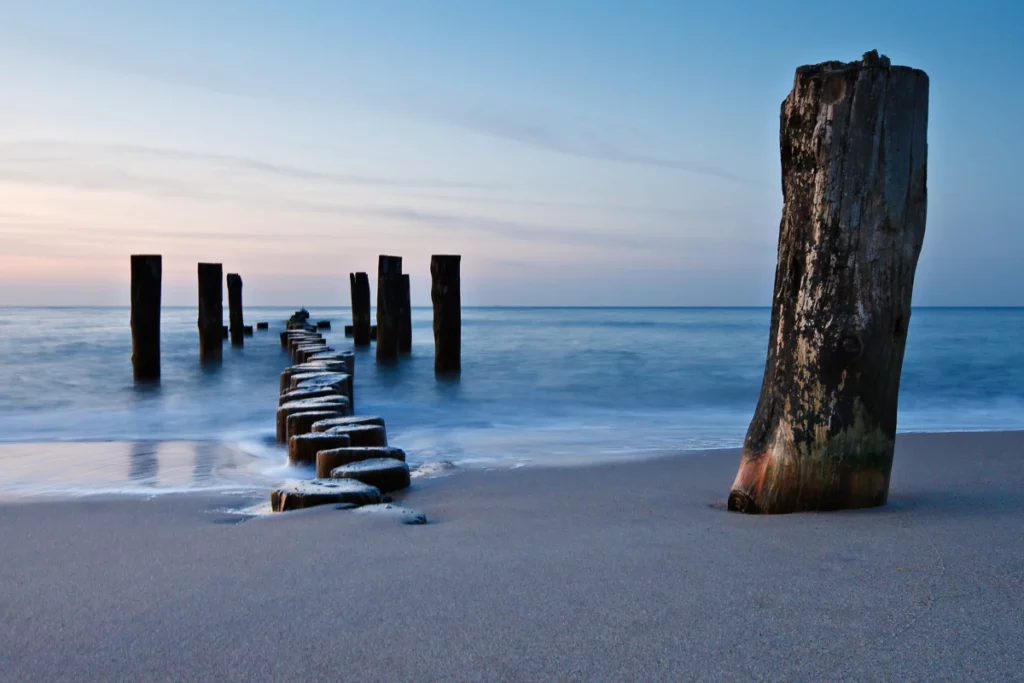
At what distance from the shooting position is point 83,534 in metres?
2.98

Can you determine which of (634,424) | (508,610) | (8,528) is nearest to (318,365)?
(634,424)

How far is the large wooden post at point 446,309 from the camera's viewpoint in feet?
42.7

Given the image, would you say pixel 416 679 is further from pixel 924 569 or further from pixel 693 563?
pixel 924 569

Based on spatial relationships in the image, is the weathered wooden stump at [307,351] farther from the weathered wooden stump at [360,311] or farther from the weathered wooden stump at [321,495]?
the weathered wooden stump at [321,495]

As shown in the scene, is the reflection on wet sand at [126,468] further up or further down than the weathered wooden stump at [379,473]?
further down

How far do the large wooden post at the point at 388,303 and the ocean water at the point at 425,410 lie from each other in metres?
0.42

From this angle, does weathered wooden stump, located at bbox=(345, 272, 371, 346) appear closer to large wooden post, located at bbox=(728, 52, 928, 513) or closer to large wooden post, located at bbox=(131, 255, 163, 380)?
large wooden post, located at bbox=(131, 255, 163, 380)

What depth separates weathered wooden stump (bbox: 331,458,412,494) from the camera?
12.9 ft

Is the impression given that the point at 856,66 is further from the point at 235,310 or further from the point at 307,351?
the point at 235,310

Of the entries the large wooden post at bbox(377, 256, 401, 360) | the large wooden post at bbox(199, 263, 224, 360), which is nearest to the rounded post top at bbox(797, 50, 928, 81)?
the large wooden post at bbox(377, 256, 401, 360)

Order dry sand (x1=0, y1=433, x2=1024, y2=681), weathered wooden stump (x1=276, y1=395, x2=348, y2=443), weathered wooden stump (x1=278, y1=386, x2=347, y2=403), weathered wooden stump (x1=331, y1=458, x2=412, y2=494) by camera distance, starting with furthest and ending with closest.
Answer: weathered wooden stump (x1=278, y1=386, x2=347, y2=403), weathered wooden stump (x1=276, y1=395, x2=348, y2=443), weathered wooden stump (x1=331, y1=458, x2=412, y2=494), dry sand (x1=0, y1=433, x2=1024, y2=681)

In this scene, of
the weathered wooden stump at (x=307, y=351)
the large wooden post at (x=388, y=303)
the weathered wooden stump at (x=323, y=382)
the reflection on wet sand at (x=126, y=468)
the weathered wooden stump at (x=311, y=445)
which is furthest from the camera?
the large wooden post at (x=388, y=303)

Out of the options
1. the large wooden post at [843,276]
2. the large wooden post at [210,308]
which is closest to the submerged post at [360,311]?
the large wooden post at [210,308]

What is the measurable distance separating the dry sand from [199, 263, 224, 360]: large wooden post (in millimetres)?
15417
